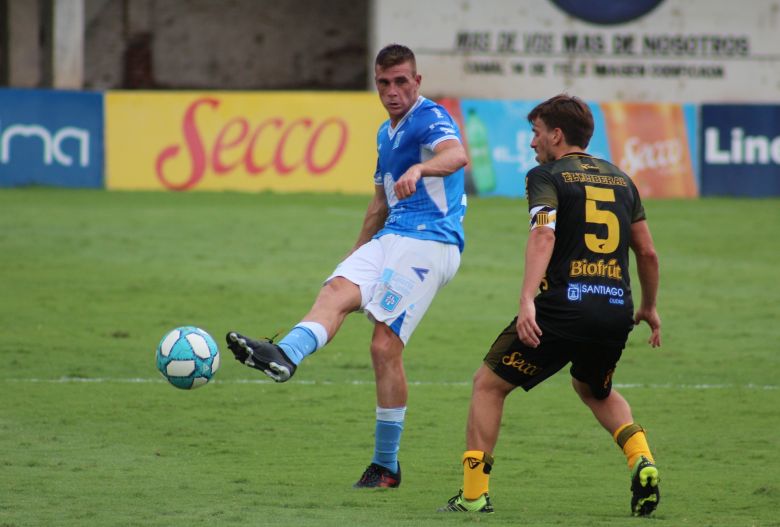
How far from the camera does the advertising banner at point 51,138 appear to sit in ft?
75.8

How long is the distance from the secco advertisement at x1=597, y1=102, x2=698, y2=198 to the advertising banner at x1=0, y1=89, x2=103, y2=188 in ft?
28.3

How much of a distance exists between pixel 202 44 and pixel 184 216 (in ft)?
63.6

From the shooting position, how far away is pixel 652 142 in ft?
80.3

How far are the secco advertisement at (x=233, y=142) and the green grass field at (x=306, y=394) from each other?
11.1ft

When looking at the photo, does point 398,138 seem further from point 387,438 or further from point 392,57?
point 387,438

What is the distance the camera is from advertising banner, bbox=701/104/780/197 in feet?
81.8

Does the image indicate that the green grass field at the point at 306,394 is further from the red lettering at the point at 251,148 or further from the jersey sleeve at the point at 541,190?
the red lettering at the point at 251,148

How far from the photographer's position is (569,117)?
6.40 meters

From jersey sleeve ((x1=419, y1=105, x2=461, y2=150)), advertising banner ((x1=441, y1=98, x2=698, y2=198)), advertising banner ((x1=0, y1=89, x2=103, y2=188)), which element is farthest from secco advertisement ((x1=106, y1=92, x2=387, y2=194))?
jersey sleeve ((x1=419, y1=105, x2=461, y2=150))

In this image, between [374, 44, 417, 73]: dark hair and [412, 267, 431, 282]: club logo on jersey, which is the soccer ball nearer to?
[412, 267, 431, 282]: club logo on jersey

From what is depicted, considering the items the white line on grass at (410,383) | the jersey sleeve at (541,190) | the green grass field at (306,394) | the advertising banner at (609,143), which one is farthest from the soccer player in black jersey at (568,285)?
the advertising banner at (609,143)

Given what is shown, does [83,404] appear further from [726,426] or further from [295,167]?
[295,167]

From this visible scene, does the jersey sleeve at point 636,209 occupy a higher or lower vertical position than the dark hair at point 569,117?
lower

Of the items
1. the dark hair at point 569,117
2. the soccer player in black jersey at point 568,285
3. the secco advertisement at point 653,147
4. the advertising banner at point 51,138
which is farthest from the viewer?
the secco advertisement at point 653,147
